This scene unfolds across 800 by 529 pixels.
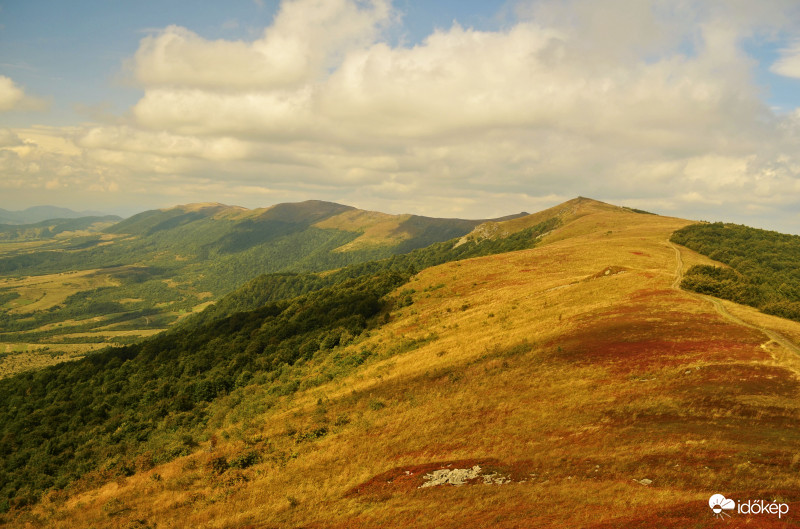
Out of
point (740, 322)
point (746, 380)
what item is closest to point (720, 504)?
point (746, 380)

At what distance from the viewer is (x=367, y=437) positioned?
28.0 metres

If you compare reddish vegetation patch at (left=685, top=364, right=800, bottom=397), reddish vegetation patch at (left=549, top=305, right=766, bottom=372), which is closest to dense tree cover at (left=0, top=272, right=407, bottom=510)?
reddish vegetation patch at (left=549, top=305, right=766, bottom=372)

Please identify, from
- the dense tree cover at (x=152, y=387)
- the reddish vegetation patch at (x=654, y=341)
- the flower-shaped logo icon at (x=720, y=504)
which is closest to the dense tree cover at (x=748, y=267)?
the reddish vegetation patch at (x=654, y=341)

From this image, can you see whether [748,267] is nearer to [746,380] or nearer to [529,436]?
[746,380]

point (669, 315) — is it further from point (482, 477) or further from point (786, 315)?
point (482, 477)

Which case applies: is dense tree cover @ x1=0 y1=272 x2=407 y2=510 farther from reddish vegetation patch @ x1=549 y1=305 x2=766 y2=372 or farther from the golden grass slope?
reddish vegetation patch @ x1=549 y1=305 x2=766 y2=372

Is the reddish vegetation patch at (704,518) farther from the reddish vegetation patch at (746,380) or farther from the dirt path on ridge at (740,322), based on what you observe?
the dirt path on ridge at (740,322)

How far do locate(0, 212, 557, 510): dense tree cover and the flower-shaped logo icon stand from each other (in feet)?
127

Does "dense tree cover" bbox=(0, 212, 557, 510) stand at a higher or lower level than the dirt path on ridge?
lower

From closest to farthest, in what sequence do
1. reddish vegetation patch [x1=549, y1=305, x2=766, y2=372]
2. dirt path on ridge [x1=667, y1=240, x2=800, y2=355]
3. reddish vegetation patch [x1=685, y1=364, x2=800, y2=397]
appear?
1. reddish vegetation patch [x1=685, y1=364, x2=800, y2=397]
2. reddish vegetation patch [x1=549, y1=305, x2=766, y2=372]
3. dirt path on ridge [x1=667, y1=240, x2=800, y2=355]

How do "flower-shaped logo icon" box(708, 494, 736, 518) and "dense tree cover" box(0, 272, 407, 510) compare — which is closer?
"flower-shaped logo icon" box(708, 494, 736, 518)

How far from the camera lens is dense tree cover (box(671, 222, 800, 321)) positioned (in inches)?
1781

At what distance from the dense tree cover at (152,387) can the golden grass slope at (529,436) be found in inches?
323

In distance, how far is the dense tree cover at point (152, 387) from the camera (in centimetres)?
4428
